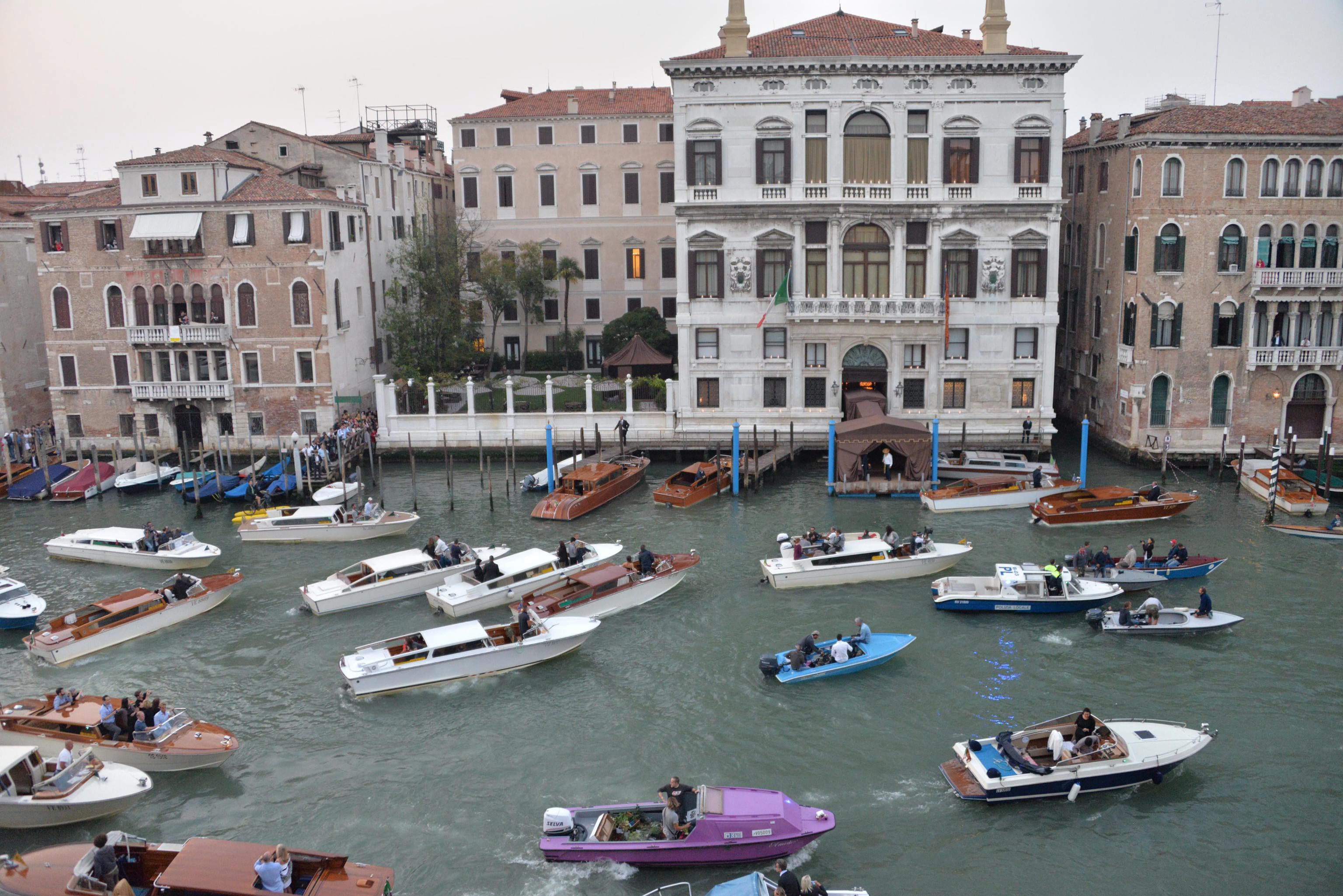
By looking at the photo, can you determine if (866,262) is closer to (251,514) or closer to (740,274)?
(740,274)

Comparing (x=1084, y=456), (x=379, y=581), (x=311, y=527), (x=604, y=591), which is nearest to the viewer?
(x=604, y=591)

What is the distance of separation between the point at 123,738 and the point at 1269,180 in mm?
39673

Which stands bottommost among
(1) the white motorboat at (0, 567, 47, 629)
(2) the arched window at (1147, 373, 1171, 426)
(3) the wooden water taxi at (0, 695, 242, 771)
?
(3) the wooden water taxi at (0, 695, 242, 771)

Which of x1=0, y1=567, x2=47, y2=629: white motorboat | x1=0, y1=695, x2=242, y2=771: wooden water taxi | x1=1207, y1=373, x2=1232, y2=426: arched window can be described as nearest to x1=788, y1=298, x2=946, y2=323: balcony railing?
x1=1207, y1=373, x2=1232, y2=426: arched window

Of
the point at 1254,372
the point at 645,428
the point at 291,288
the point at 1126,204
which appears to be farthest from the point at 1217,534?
the point at 291,288

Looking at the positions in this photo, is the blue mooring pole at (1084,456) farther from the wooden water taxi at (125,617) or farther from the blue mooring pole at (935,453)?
the wooden water taxi at (125,617)

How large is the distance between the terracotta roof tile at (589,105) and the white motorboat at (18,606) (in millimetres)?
32232

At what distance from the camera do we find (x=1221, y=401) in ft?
132

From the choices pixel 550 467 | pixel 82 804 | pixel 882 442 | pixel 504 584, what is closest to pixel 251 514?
pixel 550 467

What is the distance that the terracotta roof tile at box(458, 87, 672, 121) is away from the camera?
170 feet

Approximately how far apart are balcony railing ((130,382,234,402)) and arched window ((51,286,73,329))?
3.87m

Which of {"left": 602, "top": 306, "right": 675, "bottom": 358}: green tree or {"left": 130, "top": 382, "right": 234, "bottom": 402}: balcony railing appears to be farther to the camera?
{"left": 602, "top": 306, "right": 675, "bottom": 358}: green tree

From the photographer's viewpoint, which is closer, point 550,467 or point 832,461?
point 832,461

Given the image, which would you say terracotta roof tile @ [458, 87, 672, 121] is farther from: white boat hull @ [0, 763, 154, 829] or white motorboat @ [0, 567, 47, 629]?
white boat hull @ [0, 763, 154, 829]
